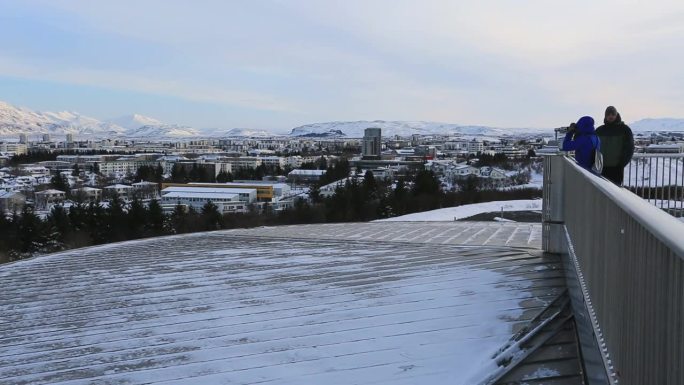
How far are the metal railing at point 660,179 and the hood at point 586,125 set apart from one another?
248 cm

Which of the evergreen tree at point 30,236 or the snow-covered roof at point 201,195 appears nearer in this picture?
the evergreen tree at point 30,236

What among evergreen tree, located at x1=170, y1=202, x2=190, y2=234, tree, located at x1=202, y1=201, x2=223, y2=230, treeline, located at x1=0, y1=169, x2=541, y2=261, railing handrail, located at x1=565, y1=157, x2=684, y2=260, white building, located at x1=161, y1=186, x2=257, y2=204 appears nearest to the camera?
railing handrail, located at x1=565, y1=157, x2=684, y2=260

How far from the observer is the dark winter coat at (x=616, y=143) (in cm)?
775

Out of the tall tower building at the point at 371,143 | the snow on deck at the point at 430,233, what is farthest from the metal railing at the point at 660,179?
the tall tower building at the point at 371,143

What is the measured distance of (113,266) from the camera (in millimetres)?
9664

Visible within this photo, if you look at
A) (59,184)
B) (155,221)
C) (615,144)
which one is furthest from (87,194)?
(615,144)

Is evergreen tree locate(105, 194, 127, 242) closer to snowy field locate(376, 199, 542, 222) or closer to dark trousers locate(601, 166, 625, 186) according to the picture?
snowy field locate(376, 199, 542, 222)

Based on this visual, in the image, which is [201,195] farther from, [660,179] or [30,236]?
[660,179]

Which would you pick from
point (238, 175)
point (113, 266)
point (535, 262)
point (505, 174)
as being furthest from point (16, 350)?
point (238, 175)

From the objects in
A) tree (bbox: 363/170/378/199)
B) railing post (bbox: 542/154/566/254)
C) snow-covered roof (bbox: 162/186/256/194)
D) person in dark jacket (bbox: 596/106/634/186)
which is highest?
person in dark jacket (bbox: 596/106/634/186)

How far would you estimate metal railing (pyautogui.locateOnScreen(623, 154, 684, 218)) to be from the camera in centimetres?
896

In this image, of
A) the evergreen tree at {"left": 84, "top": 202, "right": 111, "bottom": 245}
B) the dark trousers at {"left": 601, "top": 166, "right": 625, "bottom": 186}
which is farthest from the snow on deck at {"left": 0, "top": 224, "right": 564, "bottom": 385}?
the evergreen tree at {"left": 84, "top": 202, "right": 111, "bottom": 245}

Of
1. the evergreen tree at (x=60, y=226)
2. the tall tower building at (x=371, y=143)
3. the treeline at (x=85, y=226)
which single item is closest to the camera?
the treeline at (x=85, y=226)

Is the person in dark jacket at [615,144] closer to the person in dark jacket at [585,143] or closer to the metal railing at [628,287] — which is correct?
the person in dark jacket at [585,143]
